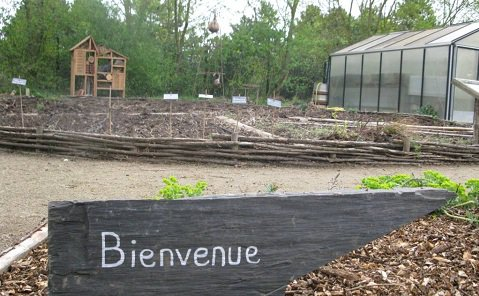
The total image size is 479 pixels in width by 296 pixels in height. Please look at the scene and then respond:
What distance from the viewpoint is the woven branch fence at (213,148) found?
311 inches

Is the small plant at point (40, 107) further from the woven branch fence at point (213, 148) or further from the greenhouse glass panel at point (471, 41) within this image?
the greenhouse glass panel at point (471, 41)

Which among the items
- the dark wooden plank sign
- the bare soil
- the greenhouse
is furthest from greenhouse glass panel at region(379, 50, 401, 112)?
the dark wooden plank sign

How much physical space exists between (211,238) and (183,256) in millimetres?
102

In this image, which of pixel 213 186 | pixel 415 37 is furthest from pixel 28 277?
pixel 415 37

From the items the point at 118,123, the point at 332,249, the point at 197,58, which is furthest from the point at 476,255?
the point at 197,58

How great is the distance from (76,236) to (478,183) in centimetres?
261

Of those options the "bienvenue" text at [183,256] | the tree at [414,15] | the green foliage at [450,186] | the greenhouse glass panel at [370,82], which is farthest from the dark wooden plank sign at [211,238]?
the tree at [414,15]

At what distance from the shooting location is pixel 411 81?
16.5 metres

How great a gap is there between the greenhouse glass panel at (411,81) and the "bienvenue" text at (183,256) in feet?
49.7

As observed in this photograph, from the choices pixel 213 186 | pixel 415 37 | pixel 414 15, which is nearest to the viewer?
pixel 213 186

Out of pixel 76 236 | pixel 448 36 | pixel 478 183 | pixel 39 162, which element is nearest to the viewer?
pixel 76 236

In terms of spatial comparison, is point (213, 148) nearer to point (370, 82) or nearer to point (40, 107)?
point (40, 107)

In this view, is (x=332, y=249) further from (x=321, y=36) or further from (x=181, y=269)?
(x=321, y=36)

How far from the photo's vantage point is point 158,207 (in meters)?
1.74
